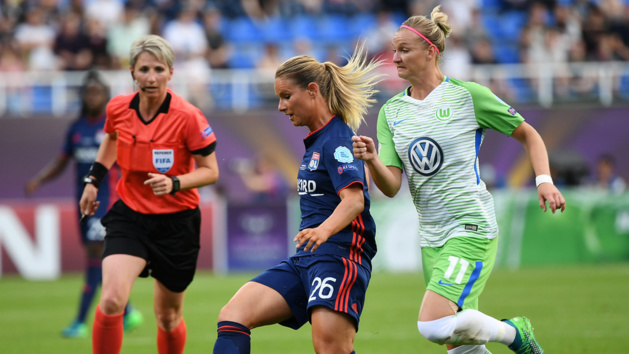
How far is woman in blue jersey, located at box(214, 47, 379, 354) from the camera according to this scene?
4.87 m

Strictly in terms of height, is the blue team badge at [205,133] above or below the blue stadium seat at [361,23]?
below

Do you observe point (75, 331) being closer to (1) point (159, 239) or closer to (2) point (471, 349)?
(1) point (159, 239)

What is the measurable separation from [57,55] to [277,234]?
21.2 feet

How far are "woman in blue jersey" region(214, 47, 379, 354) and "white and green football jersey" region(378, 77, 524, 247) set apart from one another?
44 centimetres

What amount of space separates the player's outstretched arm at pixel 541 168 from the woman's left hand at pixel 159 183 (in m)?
2.22

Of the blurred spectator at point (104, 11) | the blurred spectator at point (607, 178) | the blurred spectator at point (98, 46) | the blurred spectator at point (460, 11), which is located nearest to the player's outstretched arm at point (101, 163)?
the blurred spectator at point (98, 46)

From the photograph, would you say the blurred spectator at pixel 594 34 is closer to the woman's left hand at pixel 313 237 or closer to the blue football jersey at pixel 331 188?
the blue football jersey at pixel 331 188

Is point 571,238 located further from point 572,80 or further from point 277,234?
point 277,234

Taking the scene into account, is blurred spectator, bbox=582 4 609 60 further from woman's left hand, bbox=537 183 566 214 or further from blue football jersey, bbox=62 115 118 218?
woman's left hand, bbox=537 183 566 214

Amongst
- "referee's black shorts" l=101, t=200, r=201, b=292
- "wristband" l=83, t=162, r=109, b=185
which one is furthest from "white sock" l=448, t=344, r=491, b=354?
"wristband" l=83, t=162, r=109, b=185

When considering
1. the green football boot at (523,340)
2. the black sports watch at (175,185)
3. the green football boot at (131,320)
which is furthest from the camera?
the green football boot at (131,320)

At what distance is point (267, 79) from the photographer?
18.1 metres

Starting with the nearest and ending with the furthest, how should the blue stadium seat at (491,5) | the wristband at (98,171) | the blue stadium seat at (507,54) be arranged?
the wristband at (98,171), the blue stadium seat at (507,54), the blue stadium seat at (491,5)

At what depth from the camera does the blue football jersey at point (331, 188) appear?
16.4ft
